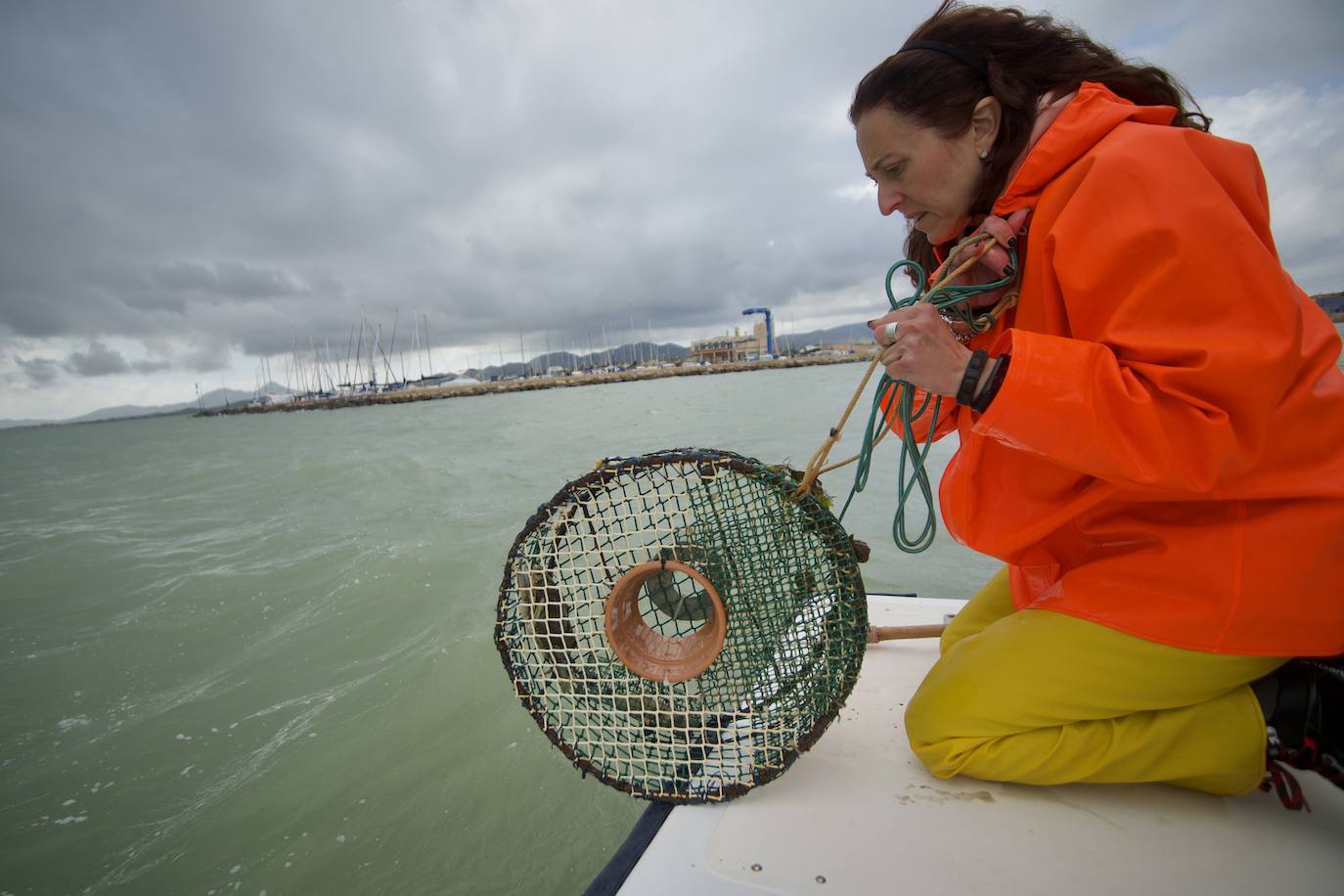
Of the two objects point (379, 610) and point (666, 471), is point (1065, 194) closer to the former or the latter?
point (666, 471)

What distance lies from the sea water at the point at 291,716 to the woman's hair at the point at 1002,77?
254 cm

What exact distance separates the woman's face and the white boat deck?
5.00 ft

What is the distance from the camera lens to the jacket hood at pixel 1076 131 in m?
1.25

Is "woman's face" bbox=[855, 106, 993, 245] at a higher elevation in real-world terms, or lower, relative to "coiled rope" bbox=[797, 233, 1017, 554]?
higher

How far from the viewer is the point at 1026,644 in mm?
1438

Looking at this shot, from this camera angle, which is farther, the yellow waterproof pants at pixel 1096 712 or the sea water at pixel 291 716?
the sea water at pixel 291 716

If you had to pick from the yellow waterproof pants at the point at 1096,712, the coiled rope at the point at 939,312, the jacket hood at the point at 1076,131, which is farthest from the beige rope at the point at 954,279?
the yellow waterproof pants at the point at 1096,712

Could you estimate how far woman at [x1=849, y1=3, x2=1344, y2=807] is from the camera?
1.06 m

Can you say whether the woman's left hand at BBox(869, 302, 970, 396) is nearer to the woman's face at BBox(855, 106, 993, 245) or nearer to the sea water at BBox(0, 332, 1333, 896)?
the woman's face at BBox(855, 106, 993, 245)

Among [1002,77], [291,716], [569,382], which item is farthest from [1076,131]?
[569,382]

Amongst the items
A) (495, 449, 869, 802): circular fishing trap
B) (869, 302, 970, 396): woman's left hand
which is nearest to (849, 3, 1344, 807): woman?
(869, 302, 970, 396): woman's left hand

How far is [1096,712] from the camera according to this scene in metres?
1.37

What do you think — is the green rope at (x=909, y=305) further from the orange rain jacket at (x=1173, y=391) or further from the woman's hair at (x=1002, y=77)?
the woman's hair at (x=1002, y=77)

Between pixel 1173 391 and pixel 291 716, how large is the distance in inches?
148
